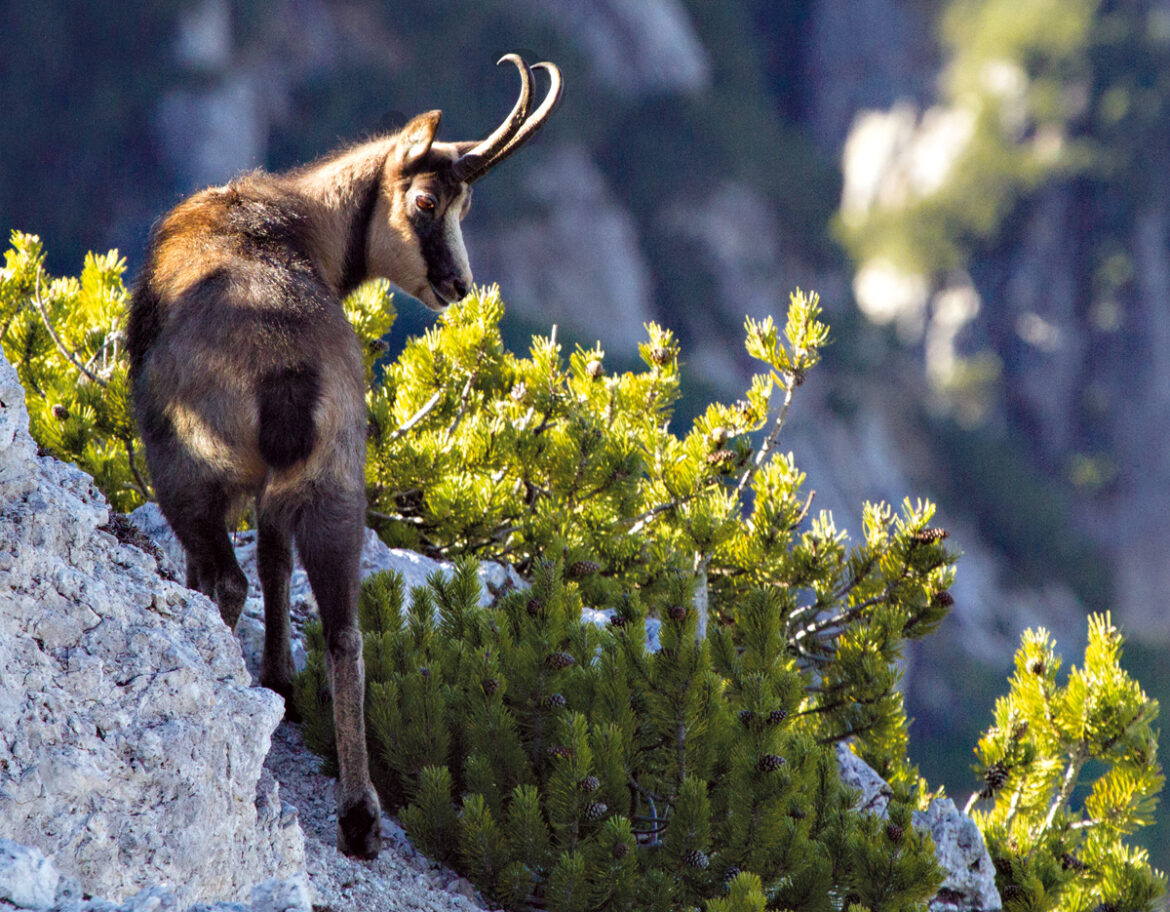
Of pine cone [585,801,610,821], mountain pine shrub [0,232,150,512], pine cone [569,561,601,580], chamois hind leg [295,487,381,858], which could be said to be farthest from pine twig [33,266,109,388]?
pine cone [585,801,610,821]

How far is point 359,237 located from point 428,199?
33cm

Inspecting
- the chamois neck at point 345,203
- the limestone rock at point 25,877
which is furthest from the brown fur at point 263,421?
the limestone rock at point 25,877

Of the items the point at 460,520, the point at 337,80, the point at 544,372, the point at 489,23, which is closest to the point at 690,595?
the point at 460,520

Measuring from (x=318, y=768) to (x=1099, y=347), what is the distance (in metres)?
70.6

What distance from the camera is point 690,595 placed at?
4.55m

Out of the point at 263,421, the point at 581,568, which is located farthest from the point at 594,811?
the point at 263,421

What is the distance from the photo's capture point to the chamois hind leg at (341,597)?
4496mm

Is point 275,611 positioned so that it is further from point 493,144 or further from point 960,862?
point 960,862

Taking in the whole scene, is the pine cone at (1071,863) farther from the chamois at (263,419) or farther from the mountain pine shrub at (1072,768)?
the chamois at (263,419)

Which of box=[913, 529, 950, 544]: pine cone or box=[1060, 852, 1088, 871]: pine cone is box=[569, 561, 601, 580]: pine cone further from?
box=[1060, 852, 1088, 871]: pine cone

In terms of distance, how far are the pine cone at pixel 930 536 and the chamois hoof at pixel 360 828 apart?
2.82 m

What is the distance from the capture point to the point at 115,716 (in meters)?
3.38

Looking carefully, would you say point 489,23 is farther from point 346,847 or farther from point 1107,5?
point 346,847

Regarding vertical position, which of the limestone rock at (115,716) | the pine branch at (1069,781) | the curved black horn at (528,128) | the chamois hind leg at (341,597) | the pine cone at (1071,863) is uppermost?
the curved black horn at (528,128)
